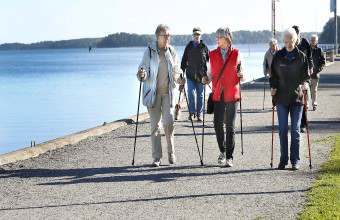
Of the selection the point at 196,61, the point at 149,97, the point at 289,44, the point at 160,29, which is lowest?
the point at 149,97

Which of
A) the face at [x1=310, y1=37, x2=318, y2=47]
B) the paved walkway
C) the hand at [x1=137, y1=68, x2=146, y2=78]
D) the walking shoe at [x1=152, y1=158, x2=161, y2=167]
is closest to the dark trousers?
the paved walkway

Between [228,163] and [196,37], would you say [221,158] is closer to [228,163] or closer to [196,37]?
[228,163]

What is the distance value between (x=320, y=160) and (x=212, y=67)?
79.4 inches

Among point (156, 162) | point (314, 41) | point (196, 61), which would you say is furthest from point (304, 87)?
point (314, 41)

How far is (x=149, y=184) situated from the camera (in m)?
9.74

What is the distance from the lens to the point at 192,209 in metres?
8.24

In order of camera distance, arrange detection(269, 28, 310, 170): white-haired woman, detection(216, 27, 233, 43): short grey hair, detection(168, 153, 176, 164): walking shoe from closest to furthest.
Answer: detection(269, 28, 310, 170): white-haired woman → detection(216, 27, 233, 43): short grey hair → detection(168, 153, 176, 164): walking shoe

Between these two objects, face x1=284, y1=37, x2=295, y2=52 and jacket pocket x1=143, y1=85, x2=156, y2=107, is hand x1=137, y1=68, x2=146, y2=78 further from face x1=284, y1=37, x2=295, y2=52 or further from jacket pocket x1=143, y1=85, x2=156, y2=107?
face x1=284, y1=37, x2=295, y2=52

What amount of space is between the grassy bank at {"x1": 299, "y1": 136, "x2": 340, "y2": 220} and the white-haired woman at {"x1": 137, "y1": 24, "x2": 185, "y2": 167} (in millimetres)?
2241

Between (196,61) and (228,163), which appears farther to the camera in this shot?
(196,61)

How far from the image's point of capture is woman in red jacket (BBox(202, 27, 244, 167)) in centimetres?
1088

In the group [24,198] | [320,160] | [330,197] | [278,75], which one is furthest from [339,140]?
[24,198]

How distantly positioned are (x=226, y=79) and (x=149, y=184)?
2016 millimetres

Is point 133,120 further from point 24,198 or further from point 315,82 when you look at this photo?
point 24,198
